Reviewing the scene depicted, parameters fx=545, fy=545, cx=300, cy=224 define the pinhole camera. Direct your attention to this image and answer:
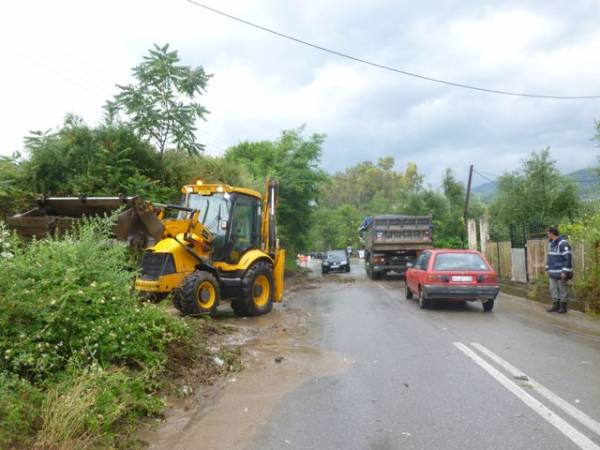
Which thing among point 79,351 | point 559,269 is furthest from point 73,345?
point 559,269

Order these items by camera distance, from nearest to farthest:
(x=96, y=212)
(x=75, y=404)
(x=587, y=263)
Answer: (x=75, y=404) < (x=96, y=212) < (x=587, y=263)

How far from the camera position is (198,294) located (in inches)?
405

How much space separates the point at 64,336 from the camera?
17.1 feet

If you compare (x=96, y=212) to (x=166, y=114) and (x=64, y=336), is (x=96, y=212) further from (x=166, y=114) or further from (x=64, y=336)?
(x=166, y=114)

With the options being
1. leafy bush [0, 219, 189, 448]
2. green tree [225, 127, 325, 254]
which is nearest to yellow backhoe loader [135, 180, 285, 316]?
leafy bush [0, 219, 189, 448]

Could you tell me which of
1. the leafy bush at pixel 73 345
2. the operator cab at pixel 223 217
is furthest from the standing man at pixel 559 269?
the leafy bush at pixel 73 345

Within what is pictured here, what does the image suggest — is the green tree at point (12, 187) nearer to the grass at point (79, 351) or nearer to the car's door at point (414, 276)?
the grass at point (79, 351)

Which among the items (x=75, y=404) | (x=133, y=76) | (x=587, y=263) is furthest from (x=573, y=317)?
(x=133, y=76)

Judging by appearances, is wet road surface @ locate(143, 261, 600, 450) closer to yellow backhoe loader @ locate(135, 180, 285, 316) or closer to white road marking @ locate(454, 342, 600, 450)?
white road marking @ locate(454, 342, 600, 450)

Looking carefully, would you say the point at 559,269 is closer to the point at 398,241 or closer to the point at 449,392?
the point at 449,392

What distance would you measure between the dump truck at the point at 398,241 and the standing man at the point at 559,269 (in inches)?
491

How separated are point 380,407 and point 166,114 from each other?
1466 centimetres

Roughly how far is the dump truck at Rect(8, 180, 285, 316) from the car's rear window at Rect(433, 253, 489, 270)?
3.79 meters

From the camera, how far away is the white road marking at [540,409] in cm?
432
